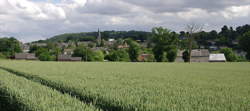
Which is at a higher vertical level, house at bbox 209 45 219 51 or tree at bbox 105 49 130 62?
house at bbox 209 45 219 51

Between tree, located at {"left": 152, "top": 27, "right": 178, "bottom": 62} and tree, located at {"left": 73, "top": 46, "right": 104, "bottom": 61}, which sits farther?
tree, located at {"left": 73, "top": 46, "right": 104, "bottom": 61}

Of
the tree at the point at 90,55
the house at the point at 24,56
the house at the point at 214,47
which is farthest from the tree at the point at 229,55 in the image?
the house at the point at 24,56

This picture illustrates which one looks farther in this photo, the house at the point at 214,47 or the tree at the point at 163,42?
the house at the point at 214,47

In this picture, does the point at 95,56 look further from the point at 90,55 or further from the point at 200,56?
the point at 200,56

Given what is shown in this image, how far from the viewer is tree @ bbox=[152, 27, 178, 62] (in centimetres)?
9006

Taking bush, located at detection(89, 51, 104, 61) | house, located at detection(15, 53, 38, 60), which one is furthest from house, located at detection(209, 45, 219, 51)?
house, located at detection(15, 53, 38, 60)

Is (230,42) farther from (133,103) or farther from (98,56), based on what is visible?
(133,103)

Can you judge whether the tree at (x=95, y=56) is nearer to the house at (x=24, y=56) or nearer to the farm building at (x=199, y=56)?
the house at (x=24, y=56)

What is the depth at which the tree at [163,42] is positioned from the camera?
295ft

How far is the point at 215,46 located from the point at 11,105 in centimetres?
17282

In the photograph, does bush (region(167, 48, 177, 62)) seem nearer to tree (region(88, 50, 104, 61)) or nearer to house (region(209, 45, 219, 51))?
tree (region(88, 50, 104, 61))

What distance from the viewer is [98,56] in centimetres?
10469

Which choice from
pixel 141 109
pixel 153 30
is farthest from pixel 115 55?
pixel 141 109

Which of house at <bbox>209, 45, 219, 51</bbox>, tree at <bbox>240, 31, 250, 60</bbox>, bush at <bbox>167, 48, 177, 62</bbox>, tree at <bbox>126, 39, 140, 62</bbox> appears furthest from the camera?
house at <bbox>209, 45, 219, 51</bbox>
